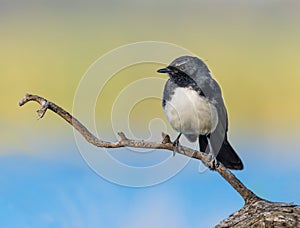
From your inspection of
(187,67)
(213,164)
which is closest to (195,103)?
(187,67)

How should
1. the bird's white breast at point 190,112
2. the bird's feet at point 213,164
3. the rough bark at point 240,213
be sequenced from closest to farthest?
the rough bark at point 240,213 < the bird's feet at point 213,164 < the bird's white breast at point 190,112

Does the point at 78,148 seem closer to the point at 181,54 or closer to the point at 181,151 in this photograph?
the point at 181,151

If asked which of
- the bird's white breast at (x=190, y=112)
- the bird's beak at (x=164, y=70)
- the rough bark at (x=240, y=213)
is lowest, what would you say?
the rough bark at (x=240, y=213)

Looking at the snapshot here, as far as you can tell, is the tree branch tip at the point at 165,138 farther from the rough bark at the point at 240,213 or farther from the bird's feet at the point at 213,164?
the bird's feet at the point at 213,164

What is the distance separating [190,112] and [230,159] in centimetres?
27

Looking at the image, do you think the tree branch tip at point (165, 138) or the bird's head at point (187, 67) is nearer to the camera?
the tree branch tip at point (165, 138)

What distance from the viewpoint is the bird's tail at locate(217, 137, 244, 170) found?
88.0 inches

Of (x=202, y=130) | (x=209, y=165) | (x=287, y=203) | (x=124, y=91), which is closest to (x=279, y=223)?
(x=287, y=203)

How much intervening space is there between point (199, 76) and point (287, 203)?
62 centimetres

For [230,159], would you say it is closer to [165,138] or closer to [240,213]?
[240,213]

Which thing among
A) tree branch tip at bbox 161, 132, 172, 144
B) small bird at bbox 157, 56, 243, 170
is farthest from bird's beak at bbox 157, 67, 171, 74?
tree branch tip at bbox 161, 132, 172, 144

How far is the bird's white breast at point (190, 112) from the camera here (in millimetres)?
2162

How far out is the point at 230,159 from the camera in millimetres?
2248

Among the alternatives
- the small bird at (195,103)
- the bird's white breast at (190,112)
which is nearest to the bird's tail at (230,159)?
the small bird at (195,103)
